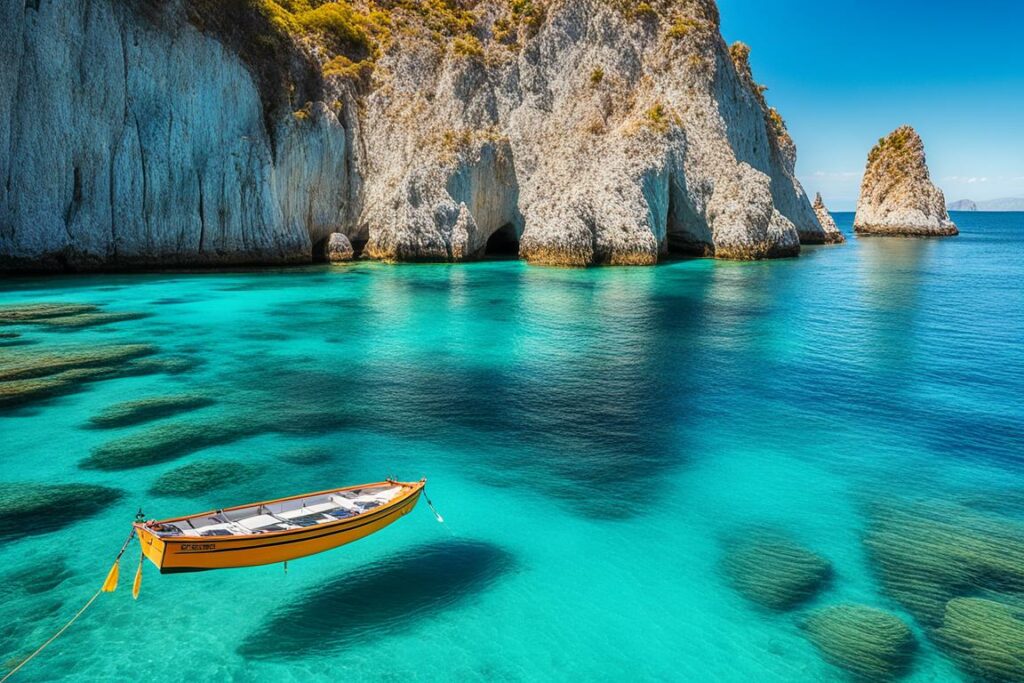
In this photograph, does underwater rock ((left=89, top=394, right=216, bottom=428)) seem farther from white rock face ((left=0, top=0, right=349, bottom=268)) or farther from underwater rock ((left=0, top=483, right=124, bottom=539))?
white rock face ((left=0, top=0, right=349, bottom=268))

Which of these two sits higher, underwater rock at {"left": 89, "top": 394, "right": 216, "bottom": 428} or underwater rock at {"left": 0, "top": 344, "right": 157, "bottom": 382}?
underwater rock at {"left": 0, "top": 344, "right": 157, "bottom": 382}

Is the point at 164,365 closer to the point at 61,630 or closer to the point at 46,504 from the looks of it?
the point at 46,504

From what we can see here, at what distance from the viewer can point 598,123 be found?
63.4 m

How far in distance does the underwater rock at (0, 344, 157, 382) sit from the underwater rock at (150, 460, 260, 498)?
10.9 m

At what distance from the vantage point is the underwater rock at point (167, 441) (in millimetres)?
15922

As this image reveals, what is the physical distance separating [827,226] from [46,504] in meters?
112

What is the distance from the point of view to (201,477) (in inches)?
593

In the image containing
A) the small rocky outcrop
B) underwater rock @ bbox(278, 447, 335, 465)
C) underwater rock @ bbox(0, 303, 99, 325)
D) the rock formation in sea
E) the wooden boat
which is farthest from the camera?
the small rocky outcrop

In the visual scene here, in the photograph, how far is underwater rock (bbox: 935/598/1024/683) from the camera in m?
9.40

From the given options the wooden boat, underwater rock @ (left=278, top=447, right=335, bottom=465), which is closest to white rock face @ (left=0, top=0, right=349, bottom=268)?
underwater rock @ (left=278, top=447, right=335, bottom=465)

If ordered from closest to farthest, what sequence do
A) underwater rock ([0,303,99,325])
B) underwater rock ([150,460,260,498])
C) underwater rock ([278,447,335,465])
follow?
underwater rock ([150,460,260,498])
underwater rock ([278,447,335,465])
underwater rock ([0,303,99,325])

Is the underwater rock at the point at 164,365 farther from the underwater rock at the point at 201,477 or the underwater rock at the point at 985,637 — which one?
the underwater rock at the point at 985,637

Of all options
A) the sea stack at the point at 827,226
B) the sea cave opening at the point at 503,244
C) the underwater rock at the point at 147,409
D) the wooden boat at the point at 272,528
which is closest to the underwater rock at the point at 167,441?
the underwater rock at the point at 147,409

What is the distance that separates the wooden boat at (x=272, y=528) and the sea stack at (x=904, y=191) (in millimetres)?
129168
